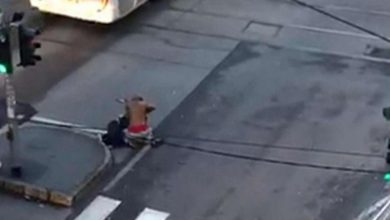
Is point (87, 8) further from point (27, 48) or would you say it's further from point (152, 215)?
point (152, 215)

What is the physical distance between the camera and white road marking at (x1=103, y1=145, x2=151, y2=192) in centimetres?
1786

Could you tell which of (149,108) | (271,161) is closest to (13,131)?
(149,108)

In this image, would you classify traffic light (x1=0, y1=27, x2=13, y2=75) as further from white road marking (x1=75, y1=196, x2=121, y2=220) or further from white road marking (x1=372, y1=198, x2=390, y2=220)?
white road marking (x1=372, y1=198, x2=390, y2=220)

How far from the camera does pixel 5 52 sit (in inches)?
666

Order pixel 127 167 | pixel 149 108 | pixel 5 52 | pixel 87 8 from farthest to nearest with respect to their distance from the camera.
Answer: pixel 87 8 < pixel 149 108 < pixel 127 167 < pixel 5 52

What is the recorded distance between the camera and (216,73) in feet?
71.9

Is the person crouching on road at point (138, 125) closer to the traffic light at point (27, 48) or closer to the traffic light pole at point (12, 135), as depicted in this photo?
the traffic light pole at point (12, 135)

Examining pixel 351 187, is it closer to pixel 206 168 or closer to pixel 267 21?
pixel 206 168

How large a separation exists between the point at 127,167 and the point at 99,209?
1352mm

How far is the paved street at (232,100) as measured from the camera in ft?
57.5

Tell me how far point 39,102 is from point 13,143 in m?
2.91

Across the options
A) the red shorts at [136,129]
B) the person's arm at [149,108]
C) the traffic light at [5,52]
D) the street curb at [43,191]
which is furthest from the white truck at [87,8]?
the traffic light at [5,52]

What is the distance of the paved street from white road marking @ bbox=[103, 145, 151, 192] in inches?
1.2

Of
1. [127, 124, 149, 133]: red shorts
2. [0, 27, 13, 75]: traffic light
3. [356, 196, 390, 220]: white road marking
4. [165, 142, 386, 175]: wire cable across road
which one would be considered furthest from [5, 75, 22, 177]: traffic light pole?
[356, 196, 390, 220]: white road marking
